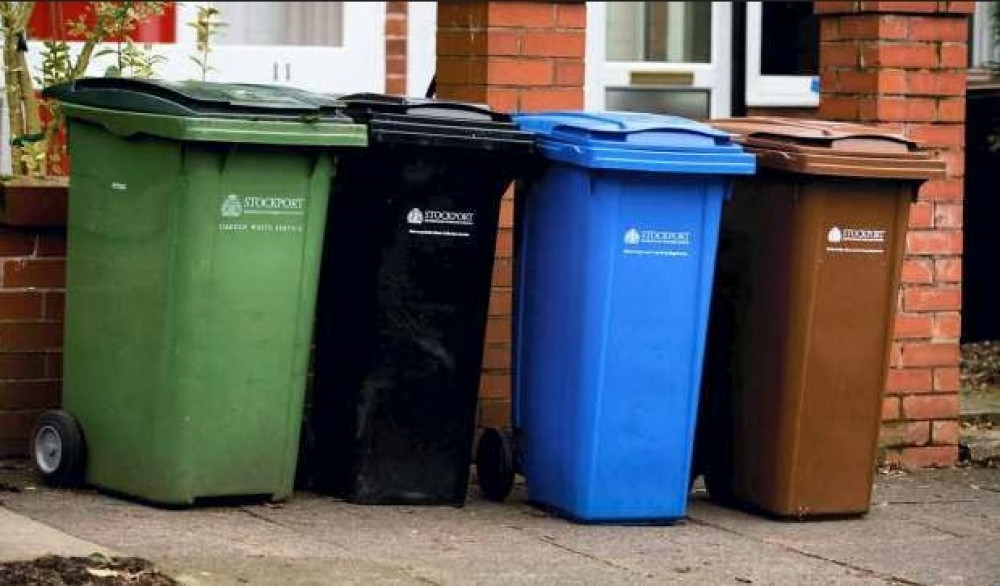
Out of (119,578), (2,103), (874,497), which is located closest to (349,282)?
(119,578)

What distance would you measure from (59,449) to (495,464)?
1.46 metres

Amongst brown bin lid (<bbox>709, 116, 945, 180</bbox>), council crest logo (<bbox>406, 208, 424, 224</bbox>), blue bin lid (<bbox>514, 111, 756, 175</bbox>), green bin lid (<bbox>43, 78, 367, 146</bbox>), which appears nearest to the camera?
green bin lid (<bbox>43, 78, 367, 146</bbox>)

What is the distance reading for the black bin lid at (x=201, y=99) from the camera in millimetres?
6973

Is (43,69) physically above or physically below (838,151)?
above

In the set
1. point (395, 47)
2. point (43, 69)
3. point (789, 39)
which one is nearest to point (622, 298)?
point (43, 69)

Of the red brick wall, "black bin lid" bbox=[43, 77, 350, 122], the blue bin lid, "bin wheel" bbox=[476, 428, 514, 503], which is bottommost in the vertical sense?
"bin wheel" bbox=[476, 428, 514, 503]

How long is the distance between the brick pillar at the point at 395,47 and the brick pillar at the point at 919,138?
425cm

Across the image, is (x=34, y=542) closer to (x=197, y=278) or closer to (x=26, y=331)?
(x=197, y=278)

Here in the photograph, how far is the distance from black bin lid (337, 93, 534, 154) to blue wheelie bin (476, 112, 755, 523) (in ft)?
0.48

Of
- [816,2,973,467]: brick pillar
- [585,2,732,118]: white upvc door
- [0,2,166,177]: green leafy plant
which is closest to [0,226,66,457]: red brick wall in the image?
[0,2,166,177]: green leafy plant

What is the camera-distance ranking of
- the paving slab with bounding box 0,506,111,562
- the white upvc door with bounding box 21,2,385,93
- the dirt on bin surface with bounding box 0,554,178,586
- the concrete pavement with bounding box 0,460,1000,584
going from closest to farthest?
the dirt on bin surface with bounding box 0,554,178,586
the paving slab with bounding box 0,506,111,562
the concrete pavement with bounding box 0,460,1000,584
the white upvc door with bounding box 21,2,385,93

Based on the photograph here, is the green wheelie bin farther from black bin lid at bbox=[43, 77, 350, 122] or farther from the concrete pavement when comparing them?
the concrete pavement

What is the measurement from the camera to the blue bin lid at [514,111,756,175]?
7121 mm

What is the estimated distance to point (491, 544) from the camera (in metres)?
7.02
